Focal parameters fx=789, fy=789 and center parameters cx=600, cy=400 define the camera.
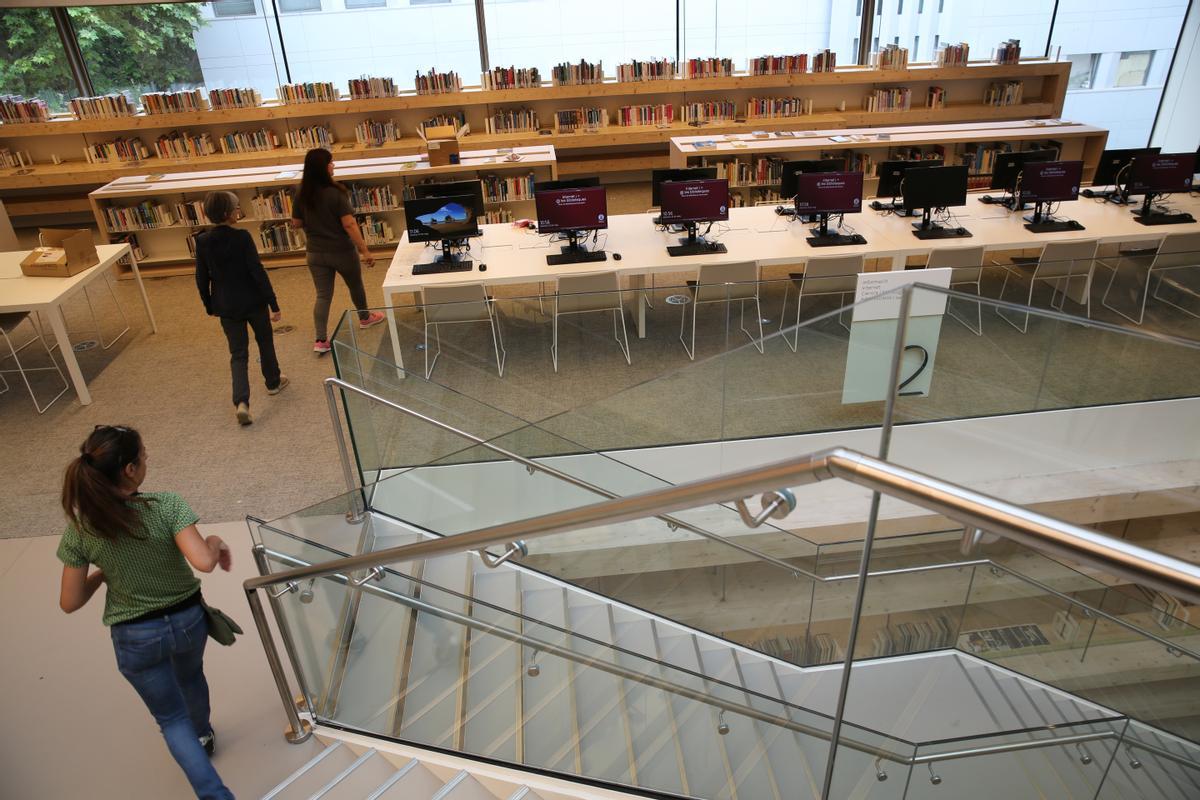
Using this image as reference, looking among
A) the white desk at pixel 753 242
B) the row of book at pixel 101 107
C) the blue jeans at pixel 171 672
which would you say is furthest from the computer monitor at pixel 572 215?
the row of book at pixel 101 107

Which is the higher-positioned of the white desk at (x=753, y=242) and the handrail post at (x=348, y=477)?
the white desk at (x=753, y=242)

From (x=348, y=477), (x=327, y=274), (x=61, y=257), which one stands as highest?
(x=61, y=257)

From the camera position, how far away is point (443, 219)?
19.3ft

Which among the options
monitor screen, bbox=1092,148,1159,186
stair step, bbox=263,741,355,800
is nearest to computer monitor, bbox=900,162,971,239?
monitor screen, bbox=1092,148,1159,186

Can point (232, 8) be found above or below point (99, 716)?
above

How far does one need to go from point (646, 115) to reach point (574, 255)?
462 cm

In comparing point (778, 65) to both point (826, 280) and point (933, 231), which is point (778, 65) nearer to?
point (933, 231)

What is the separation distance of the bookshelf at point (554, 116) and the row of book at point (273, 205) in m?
1.26

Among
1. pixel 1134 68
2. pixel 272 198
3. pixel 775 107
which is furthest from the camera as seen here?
pixel 1134 68

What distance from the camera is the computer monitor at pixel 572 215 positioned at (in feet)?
19.0

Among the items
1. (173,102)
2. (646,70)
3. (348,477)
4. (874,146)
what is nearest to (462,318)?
(348,477)

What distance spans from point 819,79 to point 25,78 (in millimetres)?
9601

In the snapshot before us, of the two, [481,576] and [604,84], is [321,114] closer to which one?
[604,84]

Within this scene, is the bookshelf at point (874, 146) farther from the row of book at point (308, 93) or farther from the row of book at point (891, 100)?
the row of book at point (308, 93)
